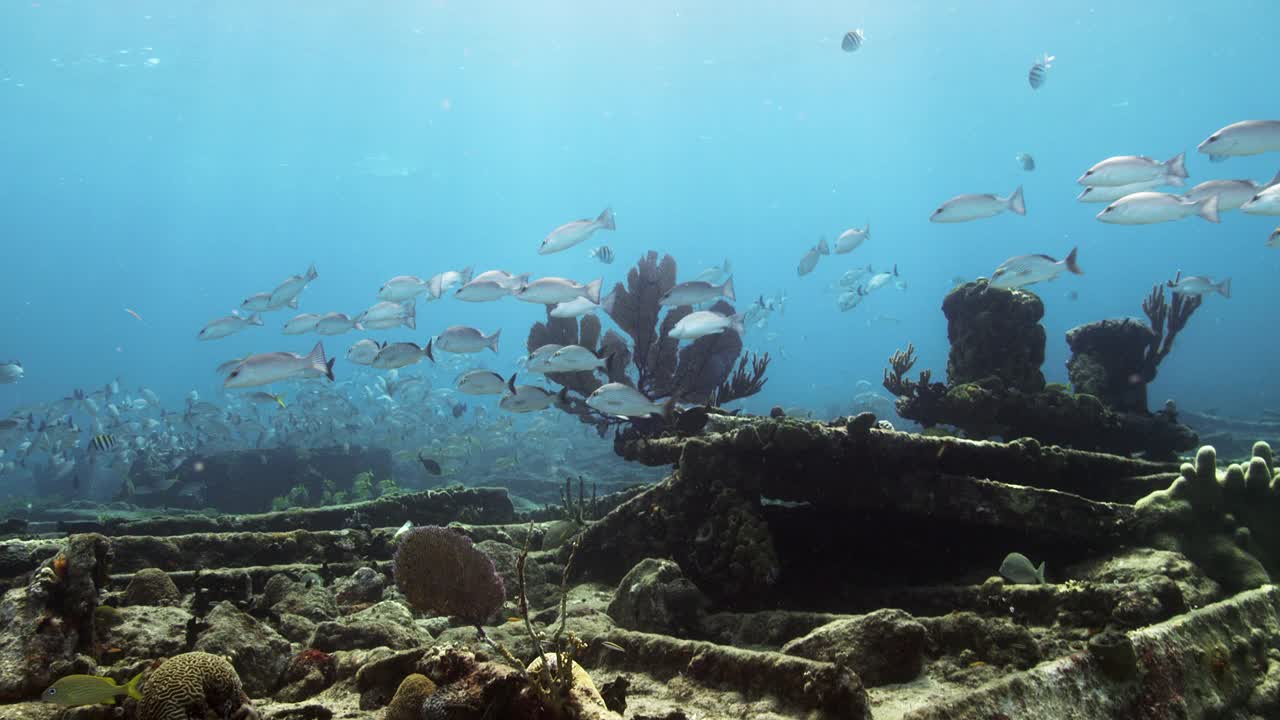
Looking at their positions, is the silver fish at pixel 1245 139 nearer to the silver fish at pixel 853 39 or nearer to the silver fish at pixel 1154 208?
the silver fish at pixel 1154 208

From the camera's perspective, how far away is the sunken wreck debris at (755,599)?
2828 mm

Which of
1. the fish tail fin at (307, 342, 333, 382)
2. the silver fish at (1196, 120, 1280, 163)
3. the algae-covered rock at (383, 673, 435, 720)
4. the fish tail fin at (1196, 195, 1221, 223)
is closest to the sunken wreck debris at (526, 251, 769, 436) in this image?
the fish tail fin at (307, 342, 333, 382)

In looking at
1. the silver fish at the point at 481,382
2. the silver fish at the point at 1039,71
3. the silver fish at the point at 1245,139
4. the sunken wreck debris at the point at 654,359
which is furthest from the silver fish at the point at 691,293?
the silver fish at the point at 1039,71

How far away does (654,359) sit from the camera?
10.3m

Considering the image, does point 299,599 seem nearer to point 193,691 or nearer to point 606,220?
point 193,691

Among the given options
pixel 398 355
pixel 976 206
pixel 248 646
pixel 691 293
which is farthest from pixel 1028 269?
pixel 248 646

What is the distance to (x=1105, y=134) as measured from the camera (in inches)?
4107

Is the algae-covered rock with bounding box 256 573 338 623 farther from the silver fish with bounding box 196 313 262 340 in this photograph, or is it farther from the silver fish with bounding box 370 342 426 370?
the silver fish with bounding box 196 313 262 340

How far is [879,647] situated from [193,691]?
3113 mm

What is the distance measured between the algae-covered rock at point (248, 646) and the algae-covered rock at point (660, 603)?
227 centimetres

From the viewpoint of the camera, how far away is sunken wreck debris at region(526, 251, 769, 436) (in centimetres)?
1019

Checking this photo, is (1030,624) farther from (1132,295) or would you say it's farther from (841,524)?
(1132,295)

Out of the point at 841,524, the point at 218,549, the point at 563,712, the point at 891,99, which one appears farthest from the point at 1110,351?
the point at 891,99

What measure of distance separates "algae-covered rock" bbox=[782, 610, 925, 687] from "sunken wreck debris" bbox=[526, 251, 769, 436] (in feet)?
22.2
